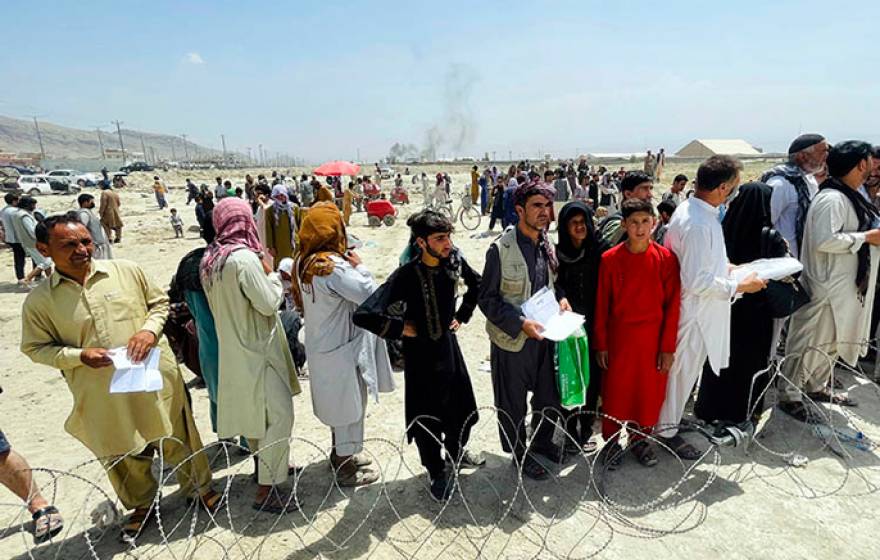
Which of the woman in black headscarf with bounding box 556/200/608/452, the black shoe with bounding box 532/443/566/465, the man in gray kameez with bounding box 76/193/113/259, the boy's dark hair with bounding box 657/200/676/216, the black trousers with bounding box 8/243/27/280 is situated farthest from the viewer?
the black trousers with bounding box 8/243/27/280

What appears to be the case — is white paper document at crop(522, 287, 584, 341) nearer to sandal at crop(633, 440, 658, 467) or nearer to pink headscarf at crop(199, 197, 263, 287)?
sandal at crop(633, 440, 658, 467)

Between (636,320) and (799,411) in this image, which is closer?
(636,320)

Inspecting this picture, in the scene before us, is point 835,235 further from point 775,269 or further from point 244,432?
point 244,432

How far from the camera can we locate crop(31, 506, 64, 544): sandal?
3.13 meters

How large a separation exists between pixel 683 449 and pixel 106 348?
4109 mm

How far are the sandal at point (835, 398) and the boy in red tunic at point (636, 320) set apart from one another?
2.04 m

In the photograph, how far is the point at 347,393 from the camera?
10.9 ft

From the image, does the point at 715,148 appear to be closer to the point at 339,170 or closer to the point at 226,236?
the point at 339,170

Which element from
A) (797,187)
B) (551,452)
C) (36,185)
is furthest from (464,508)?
(36,185)

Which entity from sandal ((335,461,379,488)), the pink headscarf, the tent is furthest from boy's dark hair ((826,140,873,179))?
the tent

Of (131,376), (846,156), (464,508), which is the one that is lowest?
(464,508)

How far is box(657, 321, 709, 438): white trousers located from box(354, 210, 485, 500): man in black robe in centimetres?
147

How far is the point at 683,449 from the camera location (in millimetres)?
3830

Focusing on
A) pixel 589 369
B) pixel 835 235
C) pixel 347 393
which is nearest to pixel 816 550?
pixel 589 369
